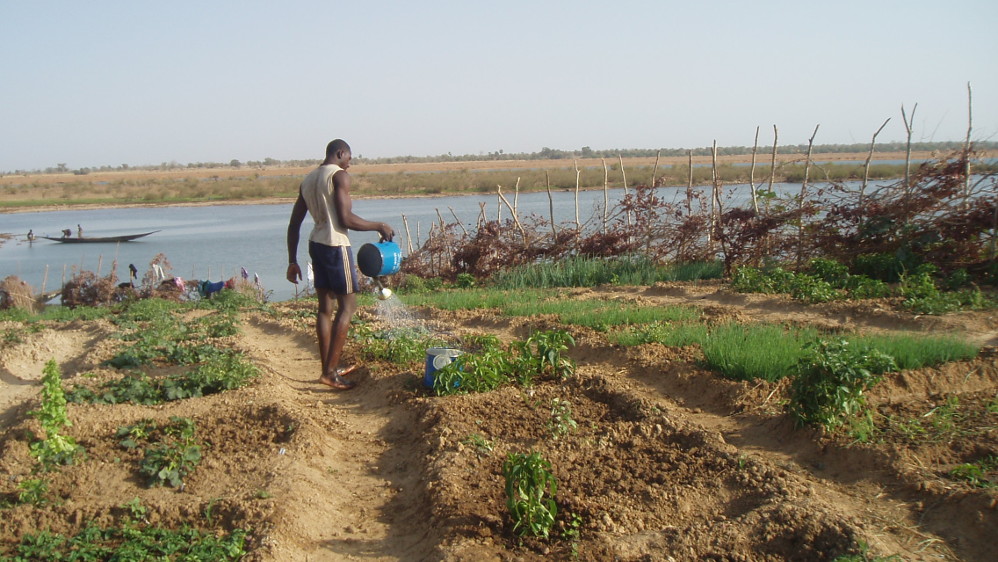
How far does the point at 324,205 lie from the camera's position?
5.50m

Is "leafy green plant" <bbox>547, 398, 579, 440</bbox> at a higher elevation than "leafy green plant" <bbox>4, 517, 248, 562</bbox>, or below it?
higher

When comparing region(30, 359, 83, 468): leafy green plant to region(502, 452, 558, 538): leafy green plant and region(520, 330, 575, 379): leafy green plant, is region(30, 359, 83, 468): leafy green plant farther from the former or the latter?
region(520, 330, 575, 379): leafy green plant

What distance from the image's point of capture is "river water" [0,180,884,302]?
1727cm

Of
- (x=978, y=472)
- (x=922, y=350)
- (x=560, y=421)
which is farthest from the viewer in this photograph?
(x=922, y=350)

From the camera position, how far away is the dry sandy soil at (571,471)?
3049mm

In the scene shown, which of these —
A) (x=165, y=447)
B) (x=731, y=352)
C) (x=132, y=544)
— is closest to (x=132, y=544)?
(x=132, y=544)

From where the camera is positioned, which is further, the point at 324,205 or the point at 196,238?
the point at 196,238

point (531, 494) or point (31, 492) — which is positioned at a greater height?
point (531, 494)

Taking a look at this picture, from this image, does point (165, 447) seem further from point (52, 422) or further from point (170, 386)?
point (170, 386)

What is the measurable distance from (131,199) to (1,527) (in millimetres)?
46747

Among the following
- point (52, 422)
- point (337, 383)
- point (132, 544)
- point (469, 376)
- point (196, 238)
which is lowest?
point (196, 238)

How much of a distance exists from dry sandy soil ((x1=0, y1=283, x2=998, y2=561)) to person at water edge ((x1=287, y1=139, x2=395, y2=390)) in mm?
496

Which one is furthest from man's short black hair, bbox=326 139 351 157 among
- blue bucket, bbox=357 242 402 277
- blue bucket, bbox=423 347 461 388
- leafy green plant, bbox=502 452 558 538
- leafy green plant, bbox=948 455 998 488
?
leafy green plant, bbox=948 455 998 488

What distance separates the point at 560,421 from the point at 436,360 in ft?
4.19
